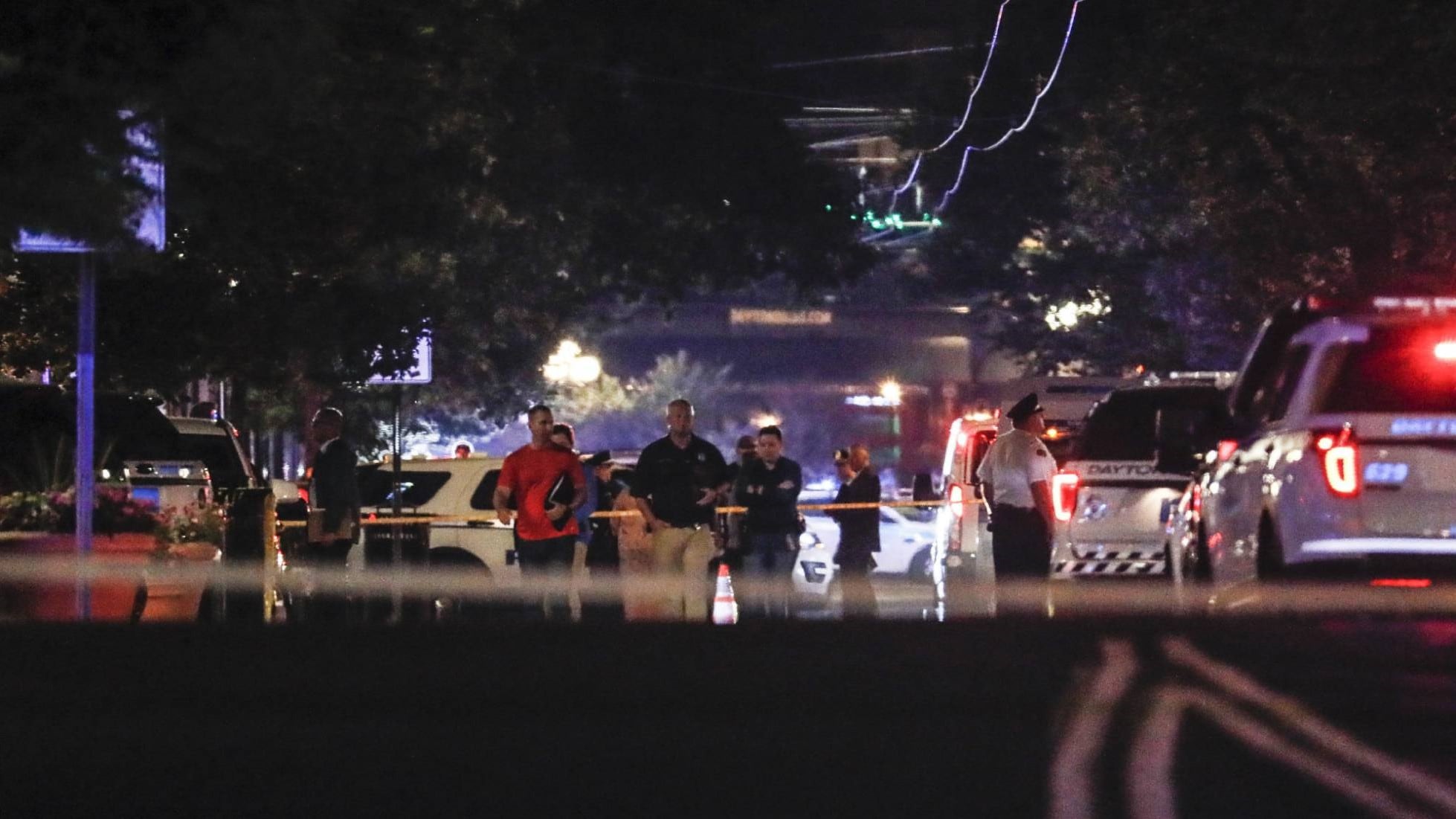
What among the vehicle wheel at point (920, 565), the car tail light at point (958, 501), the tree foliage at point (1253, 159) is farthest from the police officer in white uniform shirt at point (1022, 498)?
the vehicle wheel at point (920, 565)

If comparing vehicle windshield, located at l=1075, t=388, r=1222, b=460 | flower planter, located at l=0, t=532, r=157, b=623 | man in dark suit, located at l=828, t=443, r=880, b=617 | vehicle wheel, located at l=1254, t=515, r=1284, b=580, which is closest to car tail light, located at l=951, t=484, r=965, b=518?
man in dark suit, located at l=828, t=443, r=880, b=617

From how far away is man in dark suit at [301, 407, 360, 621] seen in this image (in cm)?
1738

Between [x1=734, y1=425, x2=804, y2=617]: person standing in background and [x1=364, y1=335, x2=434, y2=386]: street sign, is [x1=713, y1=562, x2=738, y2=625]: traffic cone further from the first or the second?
[x1=364, y1=335, x2=434, y2=386]: street sign

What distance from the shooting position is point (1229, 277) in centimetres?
3122

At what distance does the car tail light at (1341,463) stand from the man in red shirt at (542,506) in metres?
6.19

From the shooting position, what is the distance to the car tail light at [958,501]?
64.7 feet


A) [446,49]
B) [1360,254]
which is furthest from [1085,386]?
[446,49]

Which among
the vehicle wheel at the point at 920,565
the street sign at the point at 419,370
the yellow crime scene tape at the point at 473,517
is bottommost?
the vehicle wheel at the point at 920,565

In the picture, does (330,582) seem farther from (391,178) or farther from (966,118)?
(966,118)

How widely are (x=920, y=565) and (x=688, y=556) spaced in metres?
12.5

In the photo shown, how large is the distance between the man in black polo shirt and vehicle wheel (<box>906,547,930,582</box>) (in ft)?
40.0

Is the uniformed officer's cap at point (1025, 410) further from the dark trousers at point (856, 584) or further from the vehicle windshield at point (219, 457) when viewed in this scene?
the vehicle windshield at point (219, 457)

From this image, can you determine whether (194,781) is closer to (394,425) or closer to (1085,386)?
(394,425)

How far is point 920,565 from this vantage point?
2848cm
